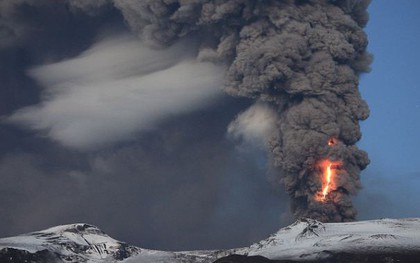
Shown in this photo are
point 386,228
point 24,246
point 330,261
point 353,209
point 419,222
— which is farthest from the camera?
point 419,222

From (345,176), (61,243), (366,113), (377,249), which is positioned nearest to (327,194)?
(345,176)

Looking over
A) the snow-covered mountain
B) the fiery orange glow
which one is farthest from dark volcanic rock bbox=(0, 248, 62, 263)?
the fiery orange glow

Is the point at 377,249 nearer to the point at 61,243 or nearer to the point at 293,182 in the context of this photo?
the point at 293,182

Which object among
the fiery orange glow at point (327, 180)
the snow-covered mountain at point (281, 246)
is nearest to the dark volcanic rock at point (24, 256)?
the snow-covered mountain at point (281, 246)

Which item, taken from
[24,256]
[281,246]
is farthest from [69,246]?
[281,246]

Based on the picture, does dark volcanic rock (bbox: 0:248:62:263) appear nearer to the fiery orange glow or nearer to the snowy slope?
the snowy slope

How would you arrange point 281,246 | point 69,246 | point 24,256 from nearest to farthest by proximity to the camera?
point 24,256
point 281,246
point 69,246

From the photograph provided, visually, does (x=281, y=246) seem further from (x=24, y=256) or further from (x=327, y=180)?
(x=24, y=256)
